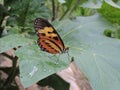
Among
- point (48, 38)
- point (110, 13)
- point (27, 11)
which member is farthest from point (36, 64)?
point (110, 13)

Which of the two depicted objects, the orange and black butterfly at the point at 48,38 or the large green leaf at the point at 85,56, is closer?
the large green leaf at the point at 85,56

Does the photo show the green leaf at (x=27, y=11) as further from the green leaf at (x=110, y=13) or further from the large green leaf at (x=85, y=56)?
the green leaf at (x=110, y=13)

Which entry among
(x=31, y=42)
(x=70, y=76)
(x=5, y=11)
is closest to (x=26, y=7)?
(x=5, y=11)

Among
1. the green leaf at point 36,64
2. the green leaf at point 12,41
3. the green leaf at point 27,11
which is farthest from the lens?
the green leaf at point 27,11

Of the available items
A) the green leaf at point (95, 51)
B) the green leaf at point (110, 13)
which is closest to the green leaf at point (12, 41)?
the green leaf at point (95, 51)

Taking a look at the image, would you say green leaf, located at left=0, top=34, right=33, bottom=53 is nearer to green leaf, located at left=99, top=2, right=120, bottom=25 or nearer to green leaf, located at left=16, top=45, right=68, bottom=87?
green leaf, located at left=16, top=45, right=68, bottom=87
